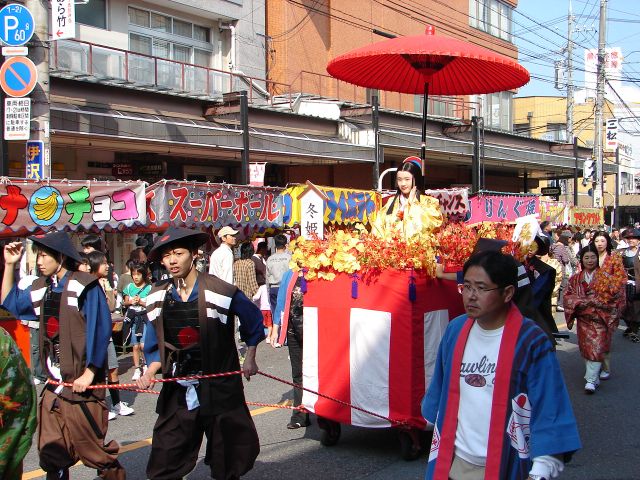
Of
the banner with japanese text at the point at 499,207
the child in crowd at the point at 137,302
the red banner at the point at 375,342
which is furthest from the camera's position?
the banner with japanese text at the point at 499,207

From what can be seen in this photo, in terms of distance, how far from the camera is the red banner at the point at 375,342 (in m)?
5.80

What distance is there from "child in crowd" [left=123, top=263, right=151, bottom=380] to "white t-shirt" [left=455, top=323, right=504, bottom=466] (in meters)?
7.10

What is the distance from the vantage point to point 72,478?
5801 millimetres

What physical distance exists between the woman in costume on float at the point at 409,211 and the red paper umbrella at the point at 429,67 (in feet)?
3.82

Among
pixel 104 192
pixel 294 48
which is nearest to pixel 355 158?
pixel 294 48

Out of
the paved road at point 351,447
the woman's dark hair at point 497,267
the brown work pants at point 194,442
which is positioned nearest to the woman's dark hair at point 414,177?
the paved road at point 351,447

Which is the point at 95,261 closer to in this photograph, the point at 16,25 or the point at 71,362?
the point at 71,362

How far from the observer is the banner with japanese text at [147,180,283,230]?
36.8 ft

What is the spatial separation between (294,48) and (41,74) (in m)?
13.2

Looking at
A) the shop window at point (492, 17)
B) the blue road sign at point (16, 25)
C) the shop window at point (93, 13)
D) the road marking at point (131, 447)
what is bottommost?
the road marking at point (131, 447)

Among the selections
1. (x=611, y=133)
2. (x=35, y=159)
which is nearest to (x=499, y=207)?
(x=35, y=159)

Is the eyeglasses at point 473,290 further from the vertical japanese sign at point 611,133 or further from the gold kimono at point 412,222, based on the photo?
the vertical japanese sign at point 611,133

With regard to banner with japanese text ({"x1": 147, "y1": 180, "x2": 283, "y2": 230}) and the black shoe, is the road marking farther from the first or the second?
banner with japanese text ({"x1": 147, "y1": 180, "x2": 283, "y2": 230})

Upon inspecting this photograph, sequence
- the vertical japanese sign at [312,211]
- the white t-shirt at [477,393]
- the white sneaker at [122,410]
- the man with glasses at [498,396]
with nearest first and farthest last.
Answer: the man with glasses at [498,396] → the white t-shirt at [477,393] → the white sneaker at [122,410] → the vertical japanese sign at [312,211]
